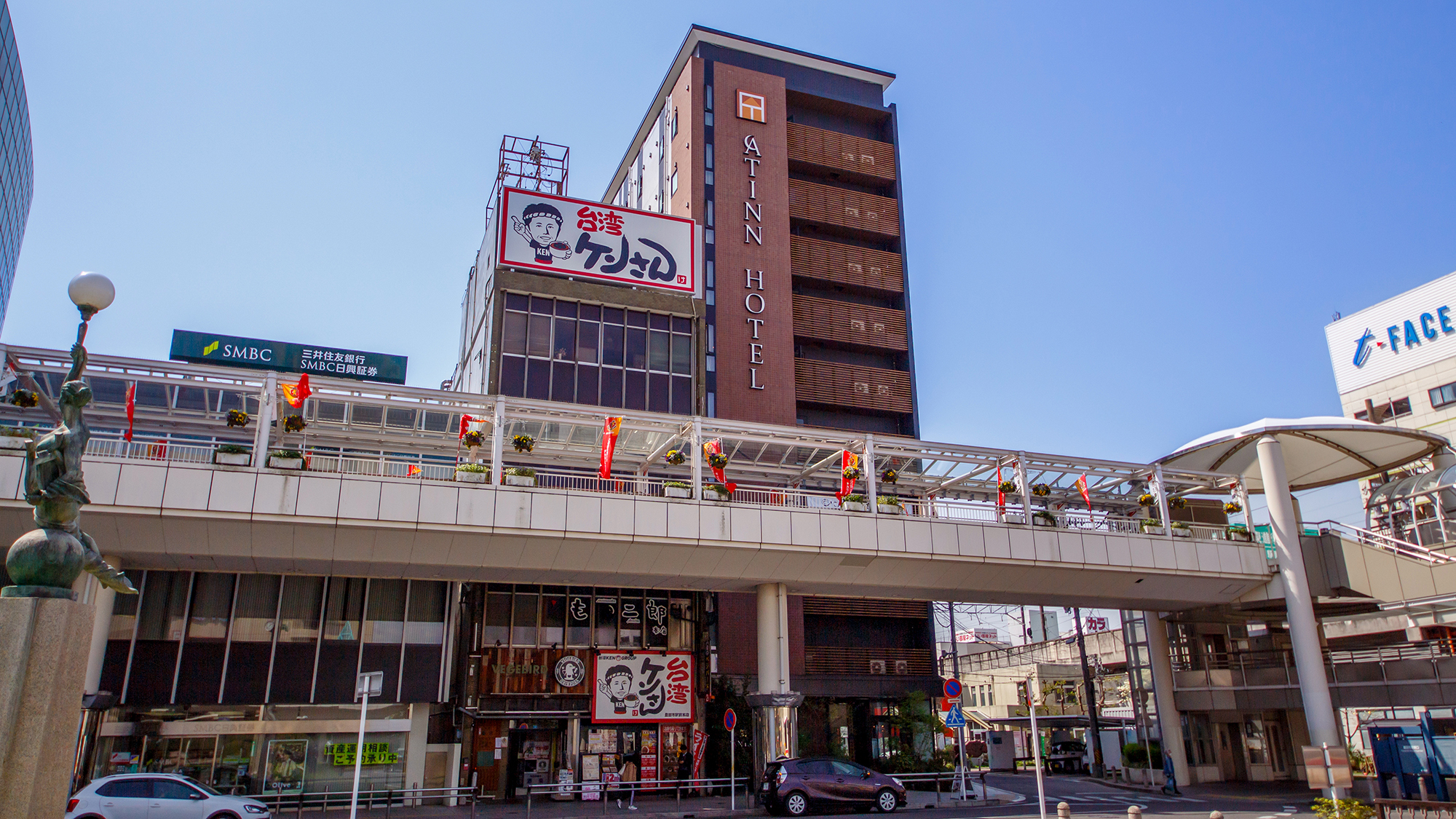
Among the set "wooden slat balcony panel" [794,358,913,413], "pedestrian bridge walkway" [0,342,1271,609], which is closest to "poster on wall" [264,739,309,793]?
"pedestrian bridge walkway" [0,342,1271,609]

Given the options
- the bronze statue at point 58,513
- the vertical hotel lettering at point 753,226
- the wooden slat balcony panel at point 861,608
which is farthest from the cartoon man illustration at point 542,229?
the bronze statue at point 58,513

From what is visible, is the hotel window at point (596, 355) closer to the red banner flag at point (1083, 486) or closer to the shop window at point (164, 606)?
the shop window at point (164, 606)

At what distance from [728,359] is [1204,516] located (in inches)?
835

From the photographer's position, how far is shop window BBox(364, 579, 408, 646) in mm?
28750

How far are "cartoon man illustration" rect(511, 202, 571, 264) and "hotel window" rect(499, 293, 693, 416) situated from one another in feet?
6.65

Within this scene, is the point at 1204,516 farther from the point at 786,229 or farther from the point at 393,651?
the point at 393,651

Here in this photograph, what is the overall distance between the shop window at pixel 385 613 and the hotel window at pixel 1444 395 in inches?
2223

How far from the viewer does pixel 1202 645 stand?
1374 inches

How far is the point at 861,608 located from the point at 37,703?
116 feet

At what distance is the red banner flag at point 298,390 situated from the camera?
907 inches

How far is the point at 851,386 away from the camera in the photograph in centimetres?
4700

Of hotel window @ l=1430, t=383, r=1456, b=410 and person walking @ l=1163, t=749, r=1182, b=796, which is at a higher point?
hotel window @ l=1430, t=383, r=1456, b=410

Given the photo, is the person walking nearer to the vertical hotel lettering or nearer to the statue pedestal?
the vertical hotel lettering

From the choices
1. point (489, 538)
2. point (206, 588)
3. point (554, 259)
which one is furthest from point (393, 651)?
point (554, 259)
